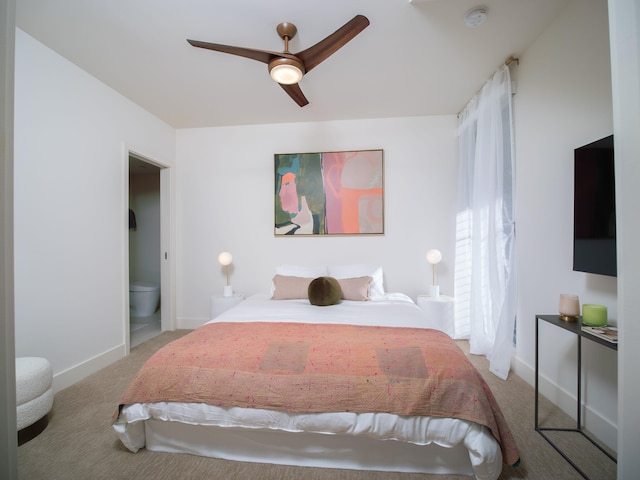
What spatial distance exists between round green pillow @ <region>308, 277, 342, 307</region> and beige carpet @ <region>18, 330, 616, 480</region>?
1307 millimetres

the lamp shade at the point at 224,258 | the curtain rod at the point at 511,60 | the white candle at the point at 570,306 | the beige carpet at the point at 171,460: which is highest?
the curtain rod at the point at 511,60

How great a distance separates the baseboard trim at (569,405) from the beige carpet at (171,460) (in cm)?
8

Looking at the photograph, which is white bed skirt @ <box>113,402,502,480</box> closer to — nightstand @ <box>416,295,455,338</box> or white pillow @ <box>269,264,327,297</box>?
nightstand @ <box>416,295,455,338</box>

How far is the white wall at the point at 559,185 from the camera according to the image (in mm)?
1534

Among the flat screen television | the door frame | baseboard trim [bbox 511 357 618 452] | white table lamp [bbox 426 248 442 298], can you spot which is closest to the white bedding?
baseboard trim [bbox 511 357 618 452]

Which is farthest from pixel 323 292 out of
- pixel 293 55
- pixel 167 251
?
pixel 167 251

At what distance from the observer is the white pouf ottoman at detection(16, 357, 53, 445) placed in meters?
1.54

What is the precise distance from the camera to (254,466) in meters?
1.42

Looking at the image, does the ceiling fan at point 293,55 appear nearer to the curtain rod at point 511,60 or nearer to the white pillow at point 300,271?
the curtain rod at point 511,60

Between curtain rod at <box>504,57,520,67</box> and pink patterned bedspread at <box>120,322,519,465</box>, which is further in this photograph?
curtain rod at <box>504,57,520,67</box>

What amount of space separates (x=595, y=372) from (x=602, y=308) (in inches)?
19.4

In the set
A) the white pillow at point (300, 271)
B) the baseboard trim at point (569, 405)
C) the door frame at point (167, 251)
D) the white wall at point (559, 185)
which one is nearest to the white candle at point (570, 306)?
the white wall at point (559, 185)

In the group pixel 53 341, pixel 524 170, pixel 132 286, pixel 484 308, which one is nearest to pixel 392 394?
pixel 484 308

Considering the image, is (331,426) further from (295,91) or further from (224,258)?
(224,258)
